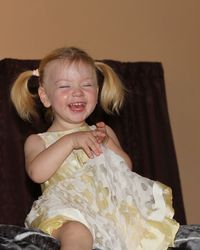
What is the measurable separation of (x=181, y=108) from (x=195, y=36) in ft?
1.22

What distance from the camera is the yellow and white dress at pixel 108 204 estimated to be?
1.39 metres

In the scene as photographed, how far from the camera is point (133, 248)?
1429 mm

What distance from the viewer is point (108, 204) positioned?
148 centimetres

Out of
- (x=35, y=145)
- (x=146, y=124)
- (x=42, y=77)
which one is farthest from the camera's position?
(x=146, y=124)

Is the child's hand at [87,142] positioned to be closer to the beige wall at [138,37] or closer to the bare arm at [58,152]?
the bare arm at [58,152]

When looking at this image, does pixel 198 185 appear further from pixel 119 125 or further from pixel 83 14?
pixel 83 14

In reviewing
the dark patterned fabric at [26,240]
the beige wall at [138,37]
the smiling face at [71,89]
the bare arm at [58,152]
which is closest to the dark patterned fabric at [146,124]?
the beige wall at [138,37]

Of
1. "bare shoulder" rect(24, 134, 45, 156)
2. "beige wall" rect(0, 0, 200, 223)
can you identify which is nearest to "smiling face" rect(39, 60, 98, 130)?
"bare shoulder" rect(24, 134, 45, 156)

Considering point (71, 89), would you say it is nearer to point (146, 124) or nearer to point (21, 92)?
point (21, 92)

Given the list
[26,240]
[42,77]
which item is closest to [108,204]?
[26,240]

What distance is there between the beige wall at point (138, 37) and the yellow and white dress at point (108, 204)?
0.94 m

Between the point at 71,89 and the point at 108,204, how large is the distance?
14.7 inches

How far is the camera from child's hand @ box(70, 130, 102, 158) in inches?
59.7

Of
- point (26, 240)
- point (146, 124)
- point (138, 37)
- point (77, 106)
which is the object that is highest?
point (138, 37)
